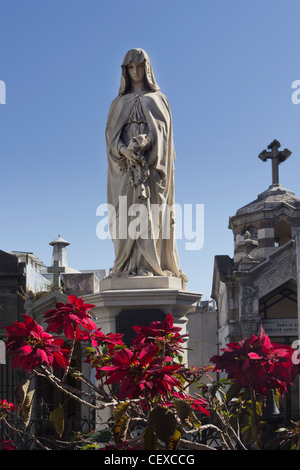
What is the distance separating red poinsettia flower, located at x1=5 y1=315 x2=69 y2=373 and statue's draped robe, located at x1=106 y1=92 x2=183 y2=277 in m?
3.46

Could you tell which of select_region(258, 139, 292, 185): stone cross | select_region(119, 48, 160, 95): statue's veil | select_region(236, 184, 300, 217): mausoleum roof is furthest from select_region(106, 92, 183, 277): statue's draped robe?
select_region(258, 139, 292, 185): stone cross

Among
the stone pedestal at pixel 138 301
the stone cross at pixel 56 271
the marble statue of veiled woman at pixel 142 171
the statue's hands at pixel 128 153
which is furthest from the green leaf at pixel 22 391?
the stone cross at pixel 56 271

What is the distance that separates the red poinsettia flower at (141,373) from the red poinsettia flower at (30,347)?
1.70ft

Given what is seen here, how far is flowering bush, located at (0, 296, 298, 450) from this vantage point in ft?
13.4

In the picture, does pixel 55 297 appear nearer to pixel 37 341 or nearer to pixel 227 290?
pixel 227 290

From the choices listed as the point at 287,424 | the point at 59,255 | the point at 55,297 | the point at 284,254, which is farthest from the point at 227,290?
the point at 287,424

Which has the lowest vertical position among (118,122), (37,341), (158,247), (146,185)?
(37,341)

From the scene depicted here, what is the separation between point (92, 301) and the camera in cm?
788

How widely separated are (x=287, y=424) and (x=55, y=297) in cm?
1042

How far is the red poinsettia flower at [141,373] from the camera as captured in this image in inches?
159

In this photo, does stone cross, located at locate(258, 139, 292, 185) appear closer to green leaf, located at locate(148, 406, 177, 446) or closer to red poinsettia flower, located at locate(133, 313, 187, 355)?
red poinsettia flower, located at locate(133, 313, 187, 355)

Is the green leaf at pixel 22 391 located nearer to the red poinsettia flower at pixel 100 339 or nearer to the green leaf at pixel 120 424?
the red poinsettia flower at pixel 100 339

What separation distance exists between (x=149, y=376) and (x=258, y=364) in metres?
0.89

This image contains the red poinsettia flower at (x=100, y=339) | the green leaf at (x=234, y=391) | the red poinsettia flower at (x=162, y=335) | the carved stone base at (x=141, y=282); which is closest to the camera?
the green leaf at (x=234, y=391)
